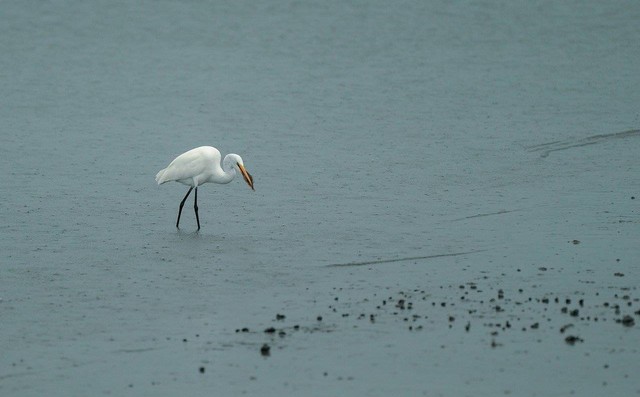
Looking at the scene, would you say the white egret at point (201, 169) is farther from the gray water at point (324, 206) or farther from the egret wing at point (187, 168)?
the gray water at point (324, 206)

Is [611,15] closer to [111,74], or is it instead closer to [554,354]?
[111,74]

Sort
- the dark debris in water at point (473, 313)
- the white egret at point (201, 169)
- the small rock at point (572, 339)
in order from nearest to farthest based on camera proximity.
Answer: the small rock at point (572, 339), the dark debris in water at point (473, 313), the white egret at point (201, 169)

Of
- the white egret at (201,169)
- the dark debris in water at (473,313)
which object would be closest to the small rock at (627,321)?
the dark debris in water at (473,313)

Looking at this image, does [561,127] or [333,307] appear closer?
[333,307]

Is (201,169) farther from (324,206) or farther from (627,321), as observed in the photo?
(627,321)

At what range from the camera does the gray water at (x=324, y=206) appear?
9555mm

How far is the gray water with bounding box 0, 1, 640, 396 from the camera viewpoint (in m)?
9.55

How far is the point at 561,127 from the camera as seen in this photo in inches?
778

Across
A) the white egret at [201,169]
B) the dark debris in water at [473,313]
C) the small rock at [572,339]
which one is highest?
the white egret at [201,169]

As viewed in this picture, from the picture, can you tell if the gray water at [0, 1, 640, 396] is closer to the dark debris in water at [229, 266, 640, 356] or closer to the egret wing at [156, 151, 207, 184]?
the dark debris in water at [229, 266, 640, 356]

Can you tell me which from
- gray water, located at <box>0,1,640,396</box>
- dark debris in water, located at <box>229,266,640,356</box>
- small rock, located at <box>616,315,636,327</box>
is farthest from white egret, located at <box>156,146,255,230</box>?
small rock, located at <box>616,315,636,327</box>

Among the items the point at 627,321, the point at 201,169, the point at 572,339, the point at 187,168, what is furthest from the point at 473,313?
the point at 187,168

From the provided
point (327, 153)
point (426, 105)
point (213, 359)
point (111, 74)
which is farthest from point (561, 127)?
point (213, 359)

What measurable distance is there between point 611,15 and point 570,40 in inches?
111
